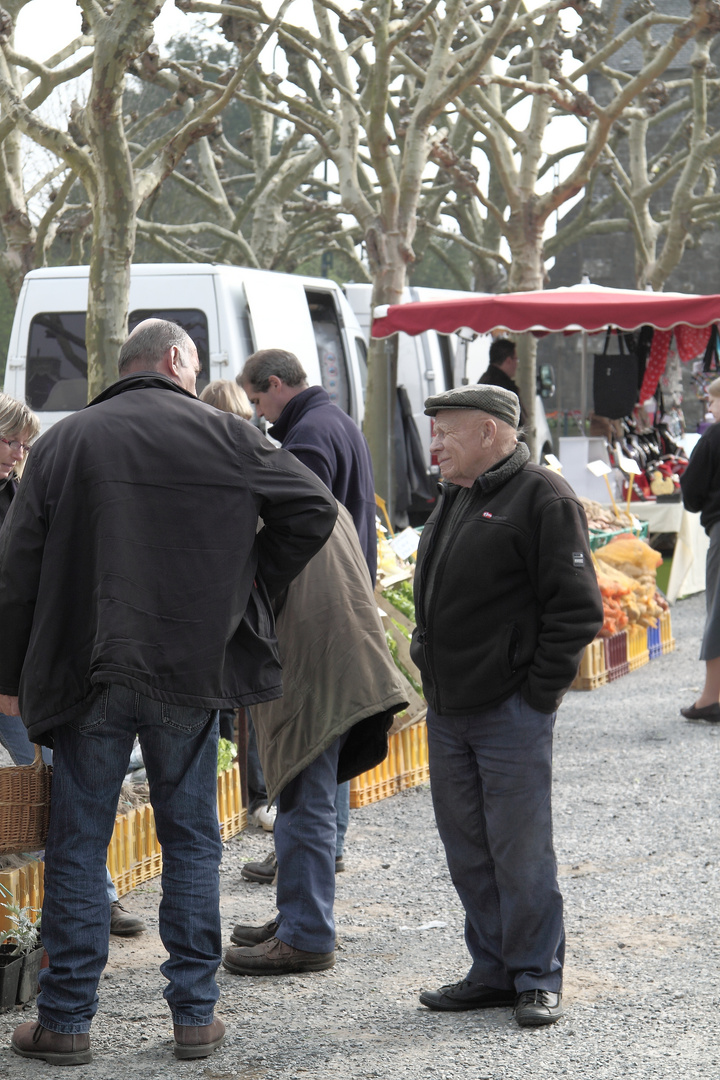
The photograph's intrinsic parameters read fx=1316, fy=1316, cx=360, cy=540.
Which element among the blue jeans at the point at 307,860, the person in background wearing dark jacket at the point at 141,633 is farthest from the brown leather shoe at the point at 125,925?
the person in background wearing dark jacket at the point at 141,633

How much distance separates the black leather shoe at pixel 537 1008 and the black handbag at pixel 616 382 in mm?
9936

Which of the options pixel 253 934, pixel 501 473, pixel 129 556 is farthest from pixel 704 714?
pixel 129 556

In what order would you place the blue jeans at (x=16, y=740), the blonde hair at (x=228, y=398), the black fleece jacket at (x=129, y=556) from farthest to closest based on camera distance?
the blonde hair at (x=228, y=398) < the blue jeans at (x=16, y=740) < the black fleece jacket at (x=129, y=556)

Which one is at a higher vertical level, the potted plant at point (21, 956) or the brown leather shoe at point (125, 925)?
the potted plant at point (21, 956)

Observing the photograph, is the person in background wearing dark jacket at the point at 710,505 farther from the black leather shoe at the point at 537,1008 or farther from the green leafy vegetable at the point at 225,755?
the black leather shoe at the point at 537,1008

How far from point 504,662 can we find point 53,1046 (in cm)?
153

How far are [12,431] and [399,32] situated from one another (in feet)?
31.3

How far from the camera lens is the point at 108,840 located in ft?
11.0

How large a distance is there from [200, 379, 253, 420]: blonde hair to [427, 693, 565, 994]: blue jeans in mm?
1961

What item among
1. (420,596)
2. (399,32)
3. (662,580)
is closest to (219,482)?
(420,596)

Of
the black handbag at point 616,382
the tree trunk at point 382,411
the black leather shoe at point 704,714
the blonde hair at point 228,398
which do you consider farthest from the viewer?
the black handbag at point 616,382

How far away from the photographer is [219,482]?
10.8ft

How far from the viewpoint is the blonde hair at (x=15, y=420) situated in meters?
4.20

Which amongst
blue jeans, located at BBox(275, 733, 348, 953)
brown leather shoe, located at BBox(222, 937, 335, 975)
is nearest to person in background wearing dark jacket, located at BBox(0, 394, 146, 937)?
brown leather shoe, located at BBox(222, 937, 335, 975)
